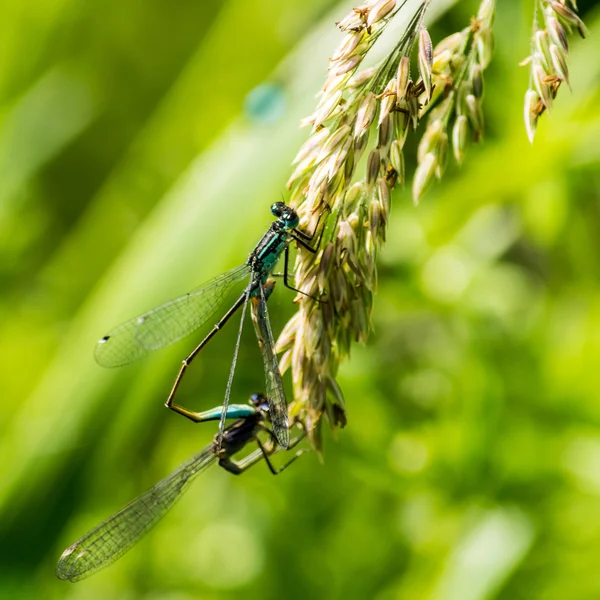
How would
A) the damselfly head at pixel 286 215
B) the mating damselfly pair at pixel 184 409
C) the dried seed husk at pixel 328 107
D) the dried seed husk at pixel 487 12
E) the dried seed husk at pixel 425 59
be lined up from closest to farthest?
1. the dried seed husk at pixel 425 59
2. the dried seed husk at pixel 328 107
3. the dried seed husk at pixel 487 12
4. the damselfly head at pixel 286 215
5. the mating damselfly pair at pixel 184 409

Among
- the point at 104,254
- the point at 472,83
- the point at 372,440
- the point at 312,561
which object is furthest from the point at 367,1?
the point at 104,254

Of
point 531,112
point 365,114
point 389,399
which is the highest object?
point 365,114

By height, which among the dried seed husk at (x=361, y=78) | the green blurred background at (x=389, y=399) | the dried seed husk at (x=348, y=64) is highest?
the dried seed husk at (x=348, y=64)

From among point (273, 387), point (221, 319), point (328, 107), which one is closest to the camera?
point (328, 107)

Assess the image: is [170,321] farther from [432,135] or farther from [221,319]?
[432,135]

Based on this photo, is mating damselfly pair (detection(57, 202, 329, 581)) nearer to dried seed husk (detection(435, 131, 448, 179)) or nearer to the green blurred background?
the green blurred background

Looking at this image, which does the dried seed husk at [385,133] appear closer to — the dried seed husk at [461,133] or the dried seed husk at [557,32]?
the dried seed husk at [461,133]

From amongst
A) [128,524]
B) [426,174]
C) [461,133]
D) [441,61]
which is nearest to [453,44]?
[441,61]

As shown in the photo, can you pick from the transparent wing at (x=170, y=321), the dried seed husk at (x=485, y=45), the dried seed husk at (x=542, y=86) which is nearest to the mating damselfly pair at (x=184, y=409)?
the transparent wing at (x=170, y=321)

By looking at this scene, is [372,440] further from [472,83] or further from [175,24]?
[175,24]
